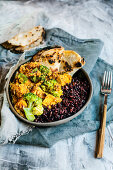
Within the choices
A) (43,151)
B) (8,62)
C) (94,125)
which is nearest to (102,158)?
(94,125)

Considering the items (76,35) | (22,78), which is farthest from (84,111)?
(76,35)

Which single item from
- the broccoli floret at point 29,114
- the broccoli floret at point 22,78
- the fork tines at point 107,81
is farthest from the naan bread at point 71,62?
the broccoli floret at point 29,114

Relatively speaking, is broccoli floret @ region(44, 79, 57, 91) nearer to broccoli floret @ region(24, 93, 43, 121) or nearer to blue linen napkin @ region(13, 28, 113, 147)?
broccoli floret @ region(24, 93, 43, 121)

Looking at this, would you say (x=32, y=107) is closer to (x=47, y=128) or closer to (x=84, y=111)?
(x=47, y=128)

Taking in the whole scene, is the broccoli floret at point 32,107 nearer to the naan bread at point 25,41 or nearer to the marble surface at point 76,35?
the marble surface at point 76,35

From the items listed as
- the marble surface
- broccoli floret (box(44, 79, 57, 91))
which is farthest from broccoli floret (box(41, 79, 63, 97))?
the marble surface

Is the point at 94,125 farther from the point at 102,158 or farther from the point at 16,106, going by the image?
the point at 16,106
